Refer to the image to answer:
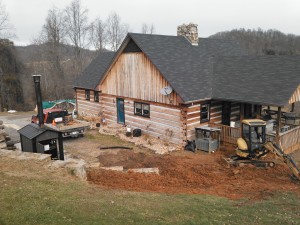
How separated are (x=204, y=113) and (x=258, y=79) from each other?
13.4 feet

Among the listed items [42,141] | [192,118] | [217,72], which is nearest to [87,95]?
[217,72]

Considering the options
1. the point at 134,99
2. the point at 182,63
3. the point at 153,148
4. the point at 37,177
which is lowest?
the point at 153,148

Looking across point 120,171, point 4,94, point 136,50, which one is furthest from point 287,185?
point 4,94

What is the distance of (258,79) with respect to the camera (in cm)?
1812

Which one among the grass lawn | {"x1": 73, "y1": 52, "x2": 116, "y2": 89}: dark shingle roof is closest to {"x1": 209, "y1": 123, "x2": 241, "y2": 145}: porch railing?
the grass lawn

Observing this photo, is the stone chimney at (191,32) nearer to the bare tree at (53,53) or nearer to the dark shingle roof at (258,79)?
the dark shingle roof at (258,79)

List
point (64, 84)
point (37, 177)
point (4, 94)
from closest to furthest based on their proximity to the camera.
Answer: point (37, 177) → point (4, 94) → point (64, 84)

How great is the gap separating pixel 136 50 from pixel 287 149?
38.8 ft

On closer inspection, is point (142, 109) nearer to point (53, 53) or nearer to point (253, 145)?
point (253, 145)

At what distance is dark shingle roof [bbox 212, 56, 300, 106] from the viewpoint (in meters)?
16.1

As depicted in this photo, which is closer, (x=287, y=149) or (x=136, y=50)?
(x=287, y=149)

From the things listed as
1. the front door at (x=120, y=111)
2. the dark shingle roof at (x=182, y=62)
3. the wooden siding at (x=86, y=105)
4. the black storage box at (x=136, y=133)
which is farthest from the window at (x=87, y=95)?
the dark shingle roof at (x=182, y=62)

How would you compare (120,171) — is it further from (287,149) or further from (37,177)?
(287,149)

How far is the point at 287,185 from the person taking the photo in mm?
11531
